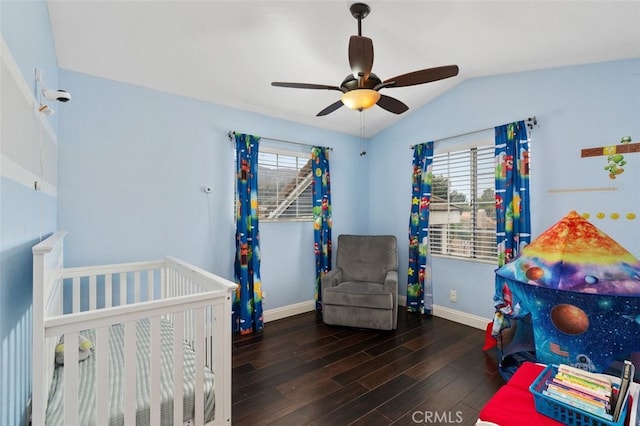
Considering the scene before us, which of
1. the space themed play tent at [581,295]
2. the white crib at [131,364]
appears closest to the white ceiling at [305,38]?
the space themed play tent at [581,295]

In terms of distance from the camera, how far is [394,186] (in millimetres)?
3986

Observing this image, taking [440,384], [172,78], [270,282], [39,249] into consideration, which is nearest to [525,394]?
[440,384]

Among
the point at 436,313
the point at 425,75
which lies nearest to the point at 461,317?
the point at 436,313

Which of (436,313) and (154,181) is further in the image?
(436,313)

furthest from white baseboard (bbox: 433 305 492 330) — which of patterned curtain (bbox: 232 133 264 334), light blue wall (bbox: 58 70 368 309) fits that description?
patterned curtain (bbox: 232 133 264 334)

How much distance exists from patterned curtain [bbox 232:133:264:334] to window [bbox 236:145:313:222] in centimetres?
22

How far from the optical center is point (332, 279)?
338 centimetres

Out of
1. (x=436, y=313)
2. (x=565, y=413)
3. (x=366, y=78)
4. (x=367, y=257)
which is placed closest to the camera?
(x=565, y=413)

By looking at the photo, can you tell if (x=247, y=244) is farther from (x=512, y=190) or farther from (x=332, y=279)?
(x=512, y=190)

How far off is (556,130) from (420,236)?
1639mm

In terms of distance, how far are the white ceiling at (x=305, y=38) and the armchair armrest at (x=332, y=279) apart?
2052 mm

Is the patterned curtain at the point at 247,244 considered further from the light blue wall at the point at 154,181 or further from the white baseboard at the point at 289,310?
the white baseboard at the point at 289,310

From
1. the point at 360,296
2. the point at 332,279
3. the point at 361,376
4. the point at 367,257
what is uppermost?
the point at 367,257

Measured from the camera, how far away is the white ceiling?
1.88 metres
